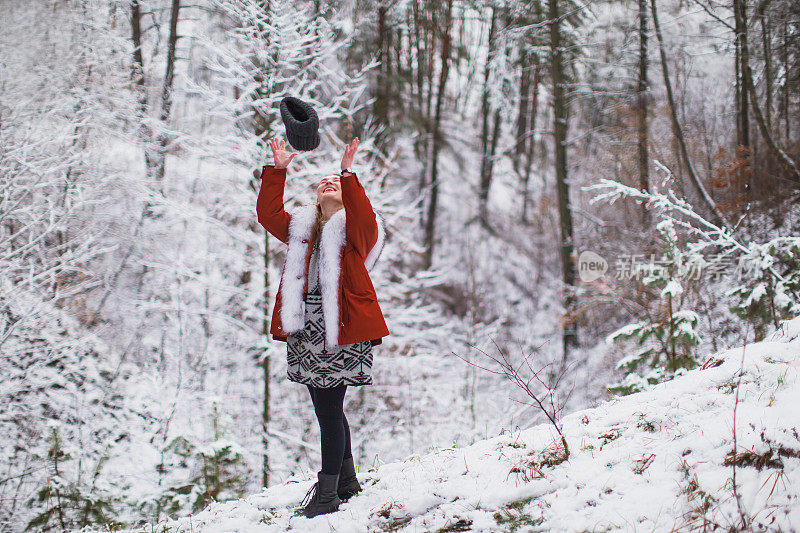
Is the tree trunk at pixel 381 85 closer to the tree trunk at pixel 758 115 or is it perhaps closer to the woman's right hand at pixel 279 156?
the tree trunk at pixel 758 115

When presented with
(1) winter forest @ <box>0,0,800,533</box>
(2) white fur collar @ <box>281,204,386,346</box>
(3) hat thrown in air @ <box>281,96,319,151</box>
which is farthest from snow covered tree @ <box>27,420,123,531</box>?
(3) hat thrown in air @ <box>281,96,319,151</box>

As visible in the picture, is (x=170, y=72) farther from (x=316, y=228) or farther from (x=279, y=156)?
(x=316, y=228)

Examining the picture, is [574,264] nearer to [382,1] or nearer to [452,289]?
[452,289]

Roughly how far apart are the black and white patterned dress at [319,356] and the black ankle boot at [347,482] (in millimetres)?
568

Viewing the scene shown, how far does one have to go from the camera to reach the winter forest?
8.30ft

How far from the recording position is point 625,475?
2.30 metres

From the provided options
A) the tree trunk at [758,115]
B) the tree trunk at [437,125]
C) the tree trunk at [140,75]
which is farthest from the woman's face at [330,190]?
the tree trunk at [437,125]

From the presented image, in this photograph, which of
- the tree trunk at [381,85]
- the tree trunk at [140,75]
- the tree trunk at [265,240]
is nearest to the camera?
the tree trunk at [265,240]

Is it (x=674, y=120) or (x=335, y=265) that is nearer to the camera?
(x=335, y=265)

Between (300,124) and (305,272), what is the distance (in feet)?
2.68

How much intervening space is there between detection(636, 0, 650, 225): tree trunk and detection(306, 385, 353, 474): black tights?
7.16 metres

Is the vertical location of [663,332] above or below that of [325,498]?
above

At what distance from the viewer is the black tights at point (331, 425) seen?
2.66 metres

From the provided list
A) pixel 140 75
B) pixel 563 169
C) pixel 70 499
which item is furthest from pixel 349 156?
pixel 563 169
